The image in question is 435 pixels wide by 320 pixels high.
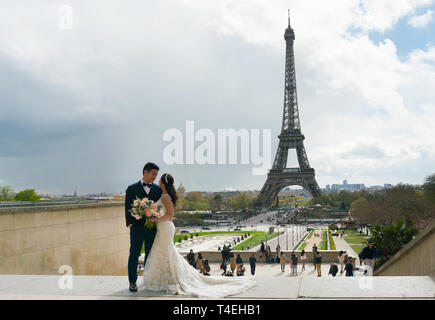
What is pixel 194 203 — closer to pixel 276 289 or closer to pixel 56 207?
pixel 56 207

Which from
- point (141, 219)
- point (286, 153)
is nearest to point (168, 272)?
point (141, 219)

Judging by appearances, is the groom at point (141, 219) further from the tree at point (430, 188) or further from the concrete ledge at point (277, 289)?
the tree at point (430, 188)

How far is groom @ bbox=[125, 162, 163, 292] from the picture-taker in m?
6.14

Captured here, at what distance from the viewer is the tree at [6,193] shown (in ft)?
182

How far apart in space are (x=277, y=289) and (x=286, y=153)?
90579mm

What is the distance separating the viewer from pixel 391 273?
38.6 ft

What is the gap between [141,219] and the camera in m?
6.12

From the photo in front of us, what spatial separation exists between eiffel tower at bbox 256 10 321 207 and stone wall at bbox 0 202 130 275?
80.3m

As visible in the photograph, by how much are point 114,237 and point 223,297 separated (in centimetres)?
696

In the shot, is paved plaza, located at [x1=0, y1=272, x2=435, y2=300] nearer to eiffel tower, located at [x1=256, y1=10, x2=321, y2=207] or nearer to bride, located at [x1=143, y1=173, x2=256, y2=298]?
bride, located at [x1=143, y1=173, x2=256, y2=298]

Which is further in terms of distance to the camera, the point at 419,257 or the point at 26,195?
the point at 26,195

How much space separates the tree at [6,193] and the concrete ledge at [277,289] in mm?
54170
